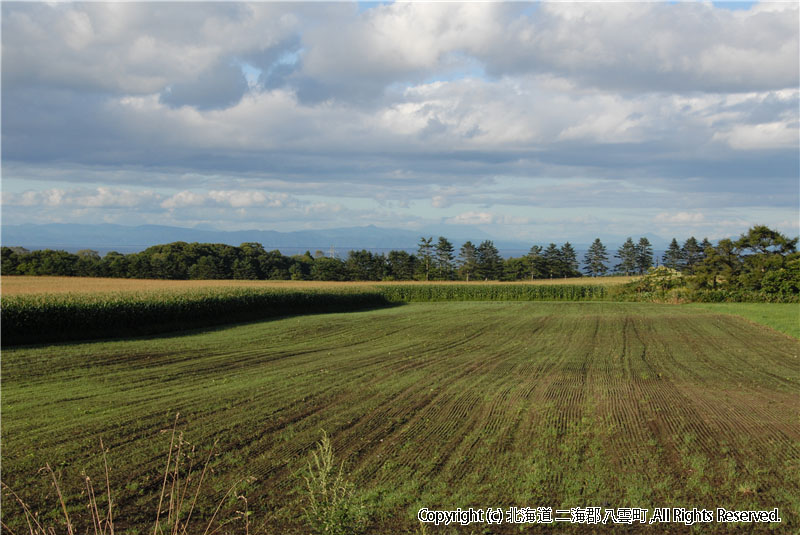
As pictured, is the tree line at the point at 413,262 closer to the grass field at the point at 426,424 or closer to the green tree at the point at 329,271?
the green tree at the point at 329,271

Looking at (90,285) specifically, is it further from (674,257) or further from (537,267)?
(674,257)

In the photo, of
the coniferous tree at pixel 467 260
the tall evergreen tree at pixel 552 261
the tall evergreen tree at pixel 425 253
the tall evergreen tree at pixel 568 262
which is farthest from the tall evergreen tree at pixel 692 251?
the tall evergreen tree at pixel 425 253

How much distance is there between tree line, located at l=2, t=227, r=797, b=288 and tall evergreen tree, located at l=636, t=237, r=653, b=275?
15cm

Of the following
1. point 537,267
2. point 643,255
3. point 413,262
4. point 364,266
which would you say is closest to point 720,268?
point 537,267

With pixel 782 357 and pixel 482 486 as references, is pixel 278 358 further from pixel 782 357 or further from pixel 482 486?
pixel 782 357

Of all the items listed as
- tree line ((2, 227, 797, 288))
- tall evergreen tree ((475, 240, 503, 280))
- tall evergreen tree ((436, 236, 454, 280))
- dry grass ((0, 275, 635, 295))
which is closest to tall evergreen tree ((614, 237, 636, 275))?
tree line ((2, 227, 797, 288))

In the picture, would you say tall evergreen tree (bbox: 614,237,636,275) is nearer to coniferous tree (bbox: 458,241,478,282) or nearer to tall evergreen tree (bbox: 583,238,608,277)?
tall evergreen tree (bbox: 583,238,608,277)

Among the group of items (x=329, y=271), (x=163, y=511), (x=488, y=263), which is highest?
(x=488, y=263)

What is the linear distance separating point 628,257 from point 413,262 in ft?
124

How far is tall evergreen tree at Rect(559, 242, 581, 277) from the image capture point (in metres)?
84.2

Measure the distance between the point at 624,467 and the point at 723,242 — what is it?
49.7 metres

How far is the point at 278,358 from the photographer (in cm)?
1692

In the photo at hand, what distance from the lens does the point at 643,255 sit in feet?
302

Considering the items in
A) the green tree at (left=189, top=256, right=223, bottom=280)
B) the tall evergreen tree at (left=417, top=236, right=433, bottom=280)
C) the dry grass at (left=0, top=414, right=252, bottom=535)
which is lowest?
the dry grass at (left=0, top=414, right=252, bottom=535)
